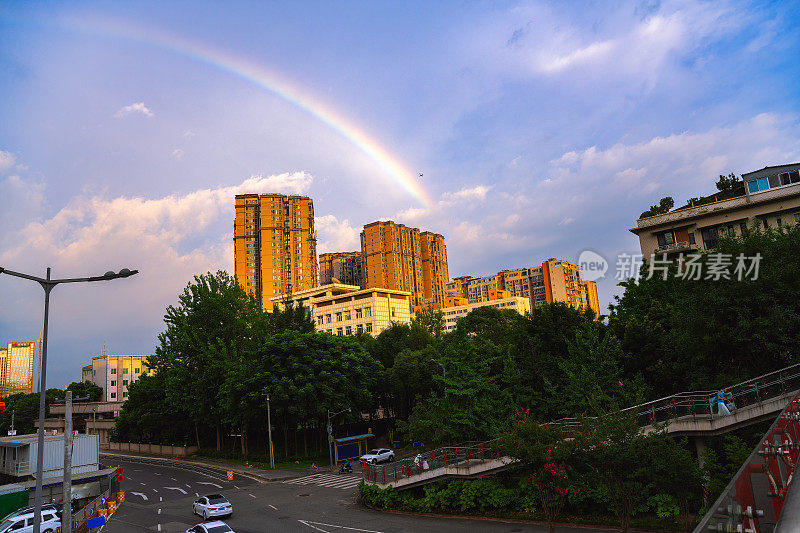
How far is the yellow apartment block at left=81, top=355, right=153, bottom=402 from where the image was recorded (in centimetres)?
13175

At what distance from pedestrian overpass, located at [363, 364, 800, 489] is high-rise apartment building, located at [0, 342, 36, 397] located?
8257 inches

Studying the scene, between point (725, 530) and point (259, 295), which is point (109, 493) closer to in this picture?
point (725, 530)

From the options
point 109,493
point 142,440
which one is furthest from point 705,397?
point 142,440

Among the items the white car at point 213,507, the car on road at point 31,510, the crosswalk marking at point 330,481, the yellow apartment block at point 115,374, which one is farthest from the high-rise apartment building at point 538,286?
the car on road at point 31,510

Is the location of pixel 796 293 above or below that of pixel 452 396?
above

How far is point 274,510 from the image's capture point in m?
32.0

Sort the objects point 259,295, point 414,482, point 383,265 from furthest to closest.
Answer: point 383,265 < point 259,295 < point 414,482

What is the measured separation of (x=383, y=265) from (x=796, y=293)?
16353 centimetres

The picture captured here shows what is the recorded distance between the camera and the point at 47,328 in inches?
623

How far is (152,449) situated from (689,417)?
72516 millimetres

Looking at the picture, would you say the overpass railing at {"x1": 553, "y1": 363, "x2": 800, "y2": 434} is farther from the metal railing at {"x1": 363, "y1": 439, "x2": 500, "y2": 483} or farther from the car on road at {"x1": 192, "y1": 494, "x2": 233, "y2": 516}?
the car on road at {"x1": 192, "y1": 494, "x2": 233, "y2": 516}

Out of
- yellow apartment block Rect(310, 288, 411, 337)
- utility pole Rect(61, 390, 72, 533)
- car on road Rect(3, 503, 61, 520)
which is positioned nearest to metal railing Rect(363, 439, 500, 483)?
utility pole Rect(61, 390, 72, 533)

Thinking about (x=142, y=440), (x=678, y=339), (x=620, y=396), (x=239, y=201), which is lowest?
(x=142, y=440)

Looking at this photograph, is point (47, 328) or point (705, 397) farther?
point (705, 397)
